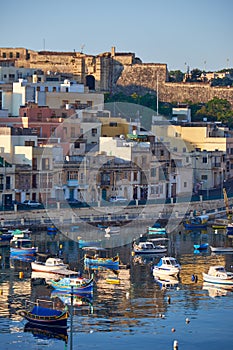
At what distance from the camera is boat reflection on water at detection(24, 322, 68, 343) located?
40188 millimetres

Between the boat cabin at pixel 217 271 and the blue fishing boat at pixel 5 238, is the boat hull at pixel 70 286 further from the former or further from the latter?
the blue fishing boat at pixel 5 238

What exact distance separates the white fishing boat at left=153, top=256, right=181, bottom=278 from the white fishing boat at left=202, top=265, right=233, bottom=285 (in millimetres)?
1295

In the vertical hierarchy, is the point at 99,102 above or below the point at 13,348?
above

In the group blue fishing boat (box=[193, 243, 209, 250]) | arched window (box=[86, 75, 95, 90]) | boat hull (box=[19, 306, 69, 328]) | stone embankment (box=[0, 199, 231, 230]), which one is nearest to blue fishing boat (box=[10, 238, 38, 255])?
stone embankment (box=[0, 199, 231, 230])

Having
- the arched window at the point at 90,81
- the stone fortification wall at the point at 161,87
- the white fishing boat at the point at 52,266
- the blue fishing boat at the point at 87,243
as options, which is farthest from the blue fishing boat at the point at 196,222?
the stone fortification wall at the point at 161,87

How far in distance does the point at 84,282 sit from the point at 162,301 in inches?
108

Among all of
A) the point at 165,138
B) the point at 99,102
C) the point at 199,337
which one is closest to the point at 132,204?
the point at 165,138

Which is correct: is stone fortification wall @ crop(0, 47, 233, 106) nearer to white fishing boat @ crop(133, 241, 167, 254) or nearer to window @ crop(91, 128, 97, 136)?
window @ crop(91, 128, 97, 136)

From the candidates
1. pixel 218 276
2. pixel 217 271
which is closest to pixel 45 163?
pixel 217 271

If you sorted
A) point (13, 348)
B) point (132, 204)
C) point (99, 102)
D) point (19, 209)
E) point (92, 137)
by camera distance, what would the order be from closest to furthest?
1. point (13, 348)
2. point (19, 209)
3. point (132, 204)
4. point (92, 137)
5. point (99, 102)

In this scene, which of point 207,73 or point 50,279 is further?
point 207,73

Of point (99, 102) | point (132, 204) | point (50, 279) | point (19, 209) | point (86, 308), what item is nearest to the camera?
point (86, 308)

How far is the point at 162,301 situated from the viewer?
44.7m

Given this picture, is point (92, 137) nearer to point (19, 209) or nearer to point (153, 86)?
point (19, 209)
